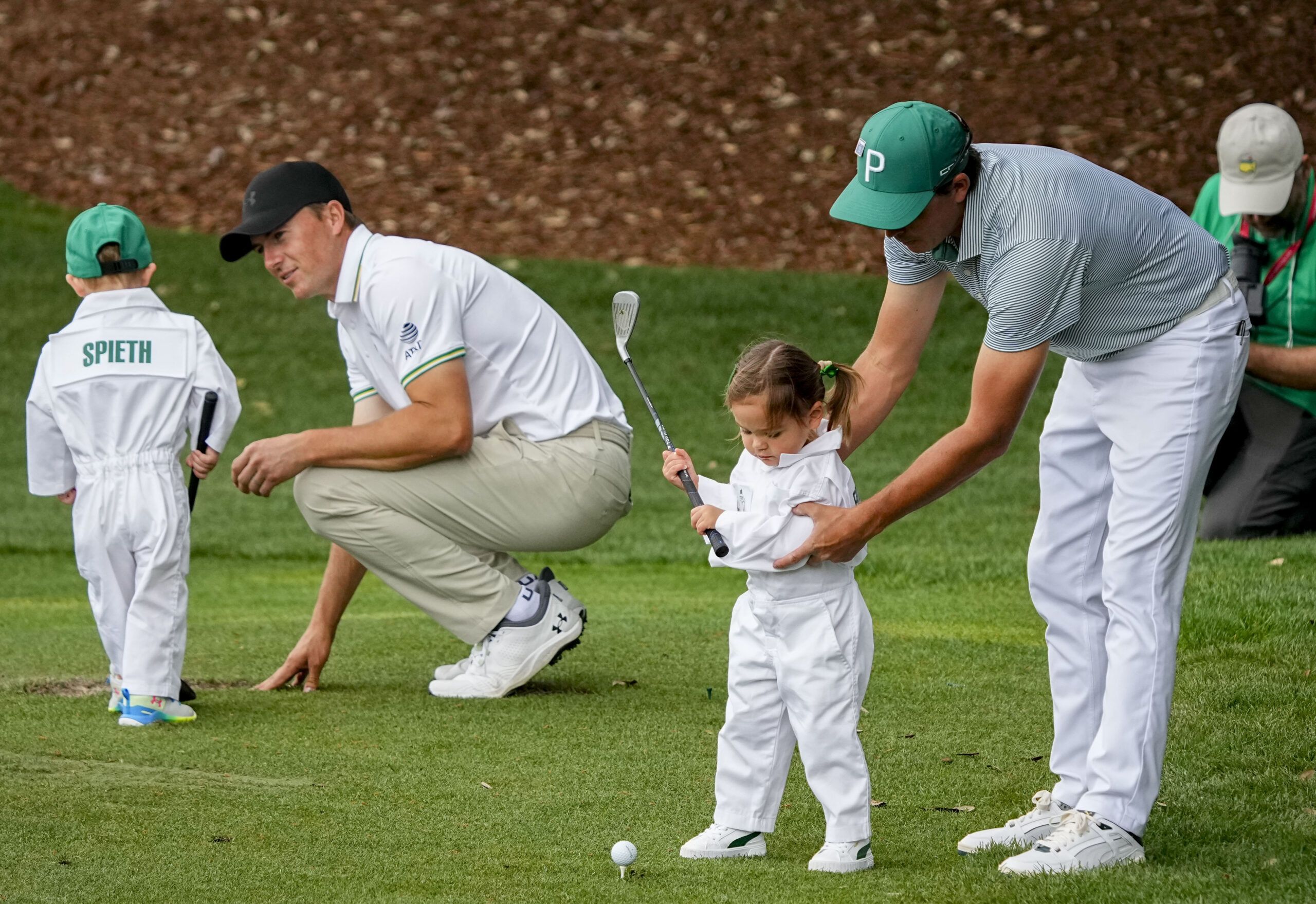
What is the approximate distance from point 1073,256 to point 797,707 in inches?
42.8

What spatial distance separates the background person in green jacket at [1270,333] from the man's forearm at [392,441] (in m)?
3.36

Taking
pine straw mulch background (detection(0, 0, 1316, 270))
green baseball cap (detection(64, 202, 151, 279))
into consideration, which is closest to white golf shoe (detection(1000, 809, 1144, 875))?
green baseball cap (detection(64, 202, 151, 279))

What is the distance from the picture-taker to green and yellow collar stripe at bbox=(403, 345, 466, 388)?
5.02 meters

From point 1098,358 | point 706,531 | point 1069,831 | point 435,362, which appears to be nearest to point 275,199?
point 435,362

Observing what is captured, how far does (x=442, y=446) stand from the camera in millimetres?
5137

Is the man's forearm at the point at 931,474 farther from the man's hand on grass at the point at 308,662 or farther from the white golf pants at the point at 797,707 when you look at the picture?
the man's hand on grass at the point at 308,662

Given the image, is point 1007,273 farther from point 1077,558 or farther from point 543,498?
point 543,498

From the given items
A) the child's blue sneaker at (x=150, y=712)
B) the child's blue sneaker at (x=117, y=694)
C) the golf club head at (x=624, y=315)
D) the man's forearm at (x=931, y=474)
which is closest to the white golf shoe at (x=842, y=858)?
the man's forearm at (x=931, y=474)

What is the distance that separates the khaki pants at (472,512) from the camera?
17.1 ft

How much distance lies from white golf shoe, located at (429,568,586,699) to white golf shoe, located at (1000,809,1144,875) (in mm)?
2137

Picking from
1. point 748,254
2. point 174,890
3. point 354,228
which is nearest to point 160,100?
point 748,254

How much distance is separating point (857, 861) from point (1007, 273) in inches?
49.5

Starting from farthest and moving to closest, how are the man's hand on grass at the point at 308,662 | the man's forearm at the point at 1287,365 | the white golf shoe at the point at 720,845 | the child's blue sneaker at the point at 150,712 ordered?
the man's forearm at the point at 1287,365, the man's hand on grass at the point at 308,662, the child's blue sneaker at the point at 150,712, the white golf shoe at the point at 720,845

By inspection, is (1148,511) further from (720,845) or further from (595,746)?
(595,746)
